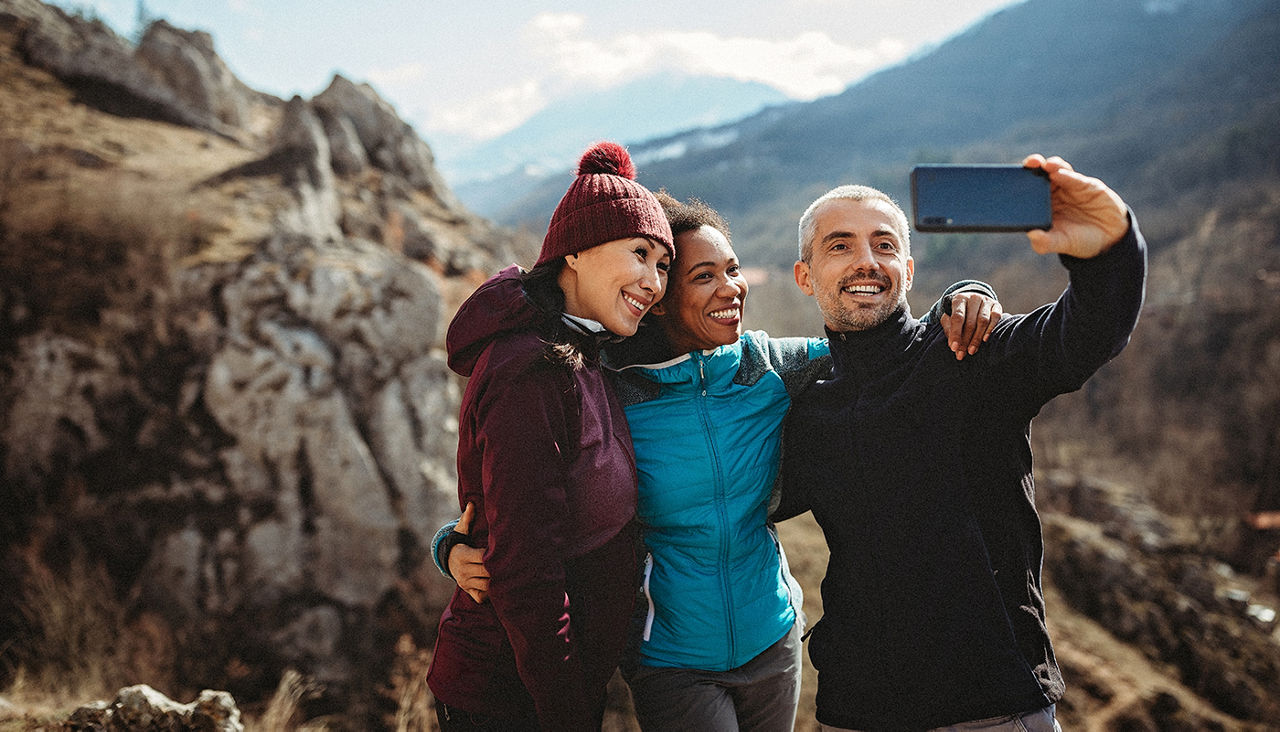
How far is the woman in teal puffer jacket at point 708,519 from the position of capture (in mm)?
2225

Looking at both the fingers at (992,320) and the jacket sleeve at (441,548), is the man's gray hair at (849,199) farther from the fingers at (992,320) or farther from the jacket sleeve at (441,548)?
the jacket sleeve at (441,548)

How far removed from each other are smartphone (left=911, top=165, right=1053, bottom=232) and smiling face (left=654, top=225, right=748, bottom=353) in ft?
2.56

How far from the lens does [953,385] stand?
2047 mm

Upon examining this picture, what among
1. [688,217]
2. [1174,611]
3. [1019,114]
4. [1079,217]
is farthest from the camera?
[1019,114]

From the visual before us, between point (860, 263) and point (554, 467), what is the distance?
123 centimetres

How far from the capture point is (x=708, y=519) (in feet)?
7.38

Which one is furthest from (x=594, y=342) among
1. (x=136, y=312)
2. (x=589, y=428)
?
(x=136, y=312)

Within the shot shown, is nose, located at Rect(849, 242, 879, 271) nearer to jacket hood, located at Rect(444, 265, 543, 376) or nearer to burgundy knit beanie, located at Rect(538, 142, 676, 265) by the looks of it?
burgundy knit beanie, located at Rect(538, 142, 676, 265)

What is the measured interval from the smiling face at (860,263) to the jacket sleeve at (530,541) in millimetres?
1092

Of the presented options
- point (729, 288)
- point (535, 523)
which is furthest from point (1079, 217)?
point (535, 523)

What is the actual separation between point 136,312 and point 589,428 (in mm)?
10098

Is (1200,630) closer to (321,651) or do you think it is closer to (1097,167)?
(321,651)

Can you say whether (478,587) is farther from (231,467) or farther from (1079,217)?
(231,467)

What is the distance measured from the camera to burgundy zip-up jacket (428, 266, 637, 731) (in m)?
1.73
